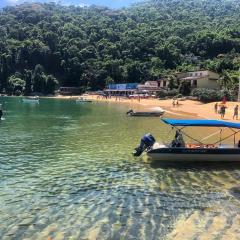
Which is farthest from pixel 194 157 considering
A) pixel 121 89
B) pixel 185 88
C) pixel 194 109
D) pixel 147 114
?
pixel 121 89

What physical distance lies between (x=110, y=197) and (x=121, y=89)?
147270mm

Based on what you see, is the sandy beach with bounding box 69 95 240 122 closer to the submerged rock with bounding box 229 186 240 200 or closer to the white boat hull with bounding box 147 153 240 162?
the white boat hull with bounding box 147 153 240 162

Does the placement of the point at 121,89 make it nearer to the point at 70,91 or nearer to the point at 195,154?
the point at 70,91

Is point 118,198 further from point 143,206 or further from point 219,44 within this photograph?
point 219,44

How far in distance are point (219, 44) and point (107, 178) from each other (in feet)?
591

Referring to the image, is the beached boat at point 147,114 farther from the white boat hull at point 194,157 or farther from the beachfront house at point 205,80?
the beachfront house at point 205,80

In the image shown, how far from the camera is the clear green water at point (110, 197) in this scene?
16.2m

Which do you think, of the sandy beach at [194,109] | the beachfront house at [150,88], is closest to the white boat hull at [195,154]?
the sandy beach at [194,109]

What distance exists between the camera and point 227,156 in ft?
95.5

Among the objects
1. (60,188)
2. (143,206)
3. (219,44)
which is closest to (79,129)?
(60,188)

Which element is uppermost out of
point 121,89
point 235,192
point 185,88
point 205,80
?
point 205,80

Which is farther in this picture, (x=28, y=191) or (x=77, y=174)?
(x=77, y=174)

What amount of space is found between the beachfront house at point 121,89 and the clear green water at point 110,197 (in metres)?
130

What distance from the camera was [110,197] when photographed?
2059cm
